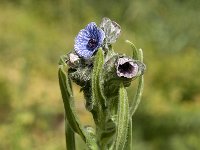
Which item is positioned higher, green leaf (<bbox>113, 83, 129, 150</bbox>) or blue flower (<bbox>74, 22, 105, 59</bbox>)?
blue flower (<bbox>74, 22, 105, 59</bbox>)

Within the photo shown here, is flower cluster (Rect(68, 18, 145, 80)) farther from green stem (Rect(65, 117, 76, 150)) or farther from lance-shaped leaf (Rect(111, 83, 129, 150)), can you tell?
green stem (Rect(65, 117, 76, 150))

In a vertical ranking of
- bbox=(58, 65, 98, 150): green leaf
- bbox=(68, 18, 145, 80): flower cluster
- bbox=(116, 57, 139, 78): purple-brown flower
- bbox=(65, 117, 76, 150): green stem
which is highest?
bbox=(68, 18, 145, 80): flower cluster

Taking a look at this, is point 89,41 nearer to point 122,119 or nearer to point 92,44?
point 92,44

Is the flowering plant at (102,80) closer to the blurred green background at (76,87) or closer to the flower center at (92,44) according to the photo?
the flower center at (92,44)

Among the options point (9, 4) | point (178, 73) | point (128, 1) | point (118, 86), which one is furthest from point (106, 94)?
point (9, 4)

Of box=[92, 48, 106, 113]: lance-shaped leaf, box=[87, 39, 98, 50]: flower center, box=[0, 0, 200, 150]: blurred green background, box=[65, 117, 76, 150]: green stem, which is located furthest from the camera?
box=[0, 0, 200, 150]: blurred green background

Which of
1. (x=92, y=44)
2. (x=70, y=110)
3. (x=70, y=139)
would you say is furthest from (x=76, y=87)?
(x=92, y=44)

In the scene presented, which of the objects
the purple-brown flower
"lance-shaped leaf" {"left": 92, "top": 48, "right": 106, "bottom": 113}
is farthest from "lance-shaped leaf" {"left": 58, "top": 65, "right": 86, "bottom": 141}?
the purple-brown flower

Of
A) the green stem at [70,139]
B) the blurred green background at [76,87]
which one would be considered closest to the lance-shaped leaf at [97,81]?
the green stem at [70,139]
